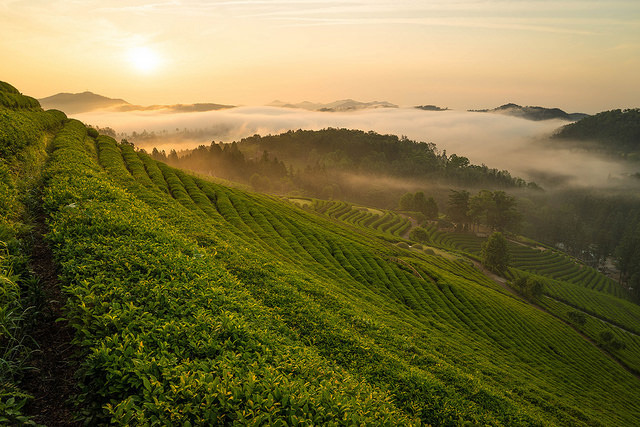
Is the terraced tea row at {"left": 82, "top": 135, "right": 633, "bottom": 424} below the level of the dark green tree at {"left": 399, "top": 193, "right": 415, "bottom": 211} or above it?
above

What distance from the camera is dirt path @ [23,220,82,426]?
5527mm

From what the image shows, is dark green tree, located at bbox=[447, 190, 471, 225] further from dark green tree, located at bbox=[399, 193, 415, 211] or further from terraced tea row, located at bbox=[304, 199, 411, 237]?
terraced tea row, located at bbox=[304, 199, 411, 237]

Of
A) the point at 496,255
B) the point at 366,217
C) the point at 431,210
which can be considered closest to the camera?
the point at 496,255

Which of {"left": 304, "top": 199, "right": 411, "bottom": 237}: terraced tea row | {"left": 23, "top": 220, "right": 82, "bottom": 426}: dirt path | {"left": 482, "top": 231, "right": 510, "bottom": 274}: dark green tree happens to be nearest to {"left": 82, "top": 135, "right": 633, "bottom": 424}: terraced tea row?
{"left": 23, "top": 220, "right": 82, "bottom": 426}: dirt path

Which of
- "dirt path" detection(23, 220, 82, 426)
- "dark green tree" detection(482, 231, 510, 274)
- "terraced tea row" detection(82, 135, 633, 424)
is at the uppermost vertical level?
"dirt path" detection(23, 220, 82, 426)

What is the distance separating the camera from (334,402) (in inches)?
247

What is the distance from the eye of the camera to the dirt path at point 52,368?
5.53m

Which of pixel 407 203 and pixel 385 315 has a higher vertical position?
pixel 385 315

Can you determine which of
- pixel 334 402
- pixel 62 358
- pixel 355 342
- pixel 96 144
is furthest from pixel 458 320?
pixel 96 144

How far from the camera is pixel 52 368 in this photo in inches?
251

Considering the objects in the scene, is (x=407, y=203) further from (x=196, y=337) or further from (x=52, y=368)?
(x=52, y=368)

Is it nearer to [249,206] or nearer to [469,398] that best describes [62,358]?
[469,398]

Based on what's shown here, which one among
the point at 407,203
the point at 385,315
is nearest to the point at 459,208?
the point at 407,203

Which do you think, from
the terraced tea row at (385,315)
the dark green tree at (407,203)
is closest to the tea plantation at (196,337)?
the terraced tea row at (385,315)
